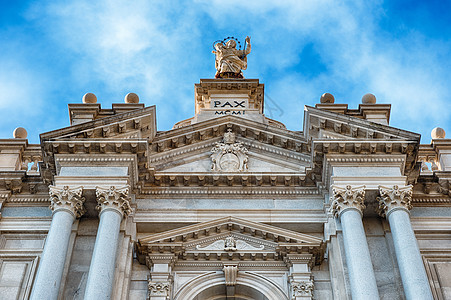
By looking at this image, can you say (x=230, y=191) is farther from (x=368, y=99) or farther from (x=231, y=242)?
(x=368, y=99)

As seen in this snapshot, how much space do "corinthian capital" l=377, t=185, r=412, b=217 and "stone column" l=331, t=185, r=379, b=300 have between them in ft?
1.90

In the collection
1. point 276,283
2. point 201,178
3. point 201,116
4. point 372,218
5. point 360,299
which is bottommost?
point 360,299

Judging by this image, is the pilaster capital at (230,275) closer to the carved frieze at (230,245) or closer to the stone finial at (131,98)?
the carved frieze at (230,245)

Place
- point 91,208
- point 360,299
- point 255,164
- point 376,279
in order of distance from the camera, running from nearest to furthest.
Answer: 1. point 360,299
2. point 376,279
3. point 91,208
4. point 255,164

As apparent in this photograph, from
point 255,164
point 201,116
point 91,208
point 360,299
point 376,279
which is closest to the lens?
point 360,299

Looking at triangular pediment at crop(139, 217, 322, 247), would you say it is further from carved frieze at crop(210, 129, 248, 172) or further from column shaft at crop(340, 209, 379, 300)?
carved frieze at crop(210, 129, 248, 172)

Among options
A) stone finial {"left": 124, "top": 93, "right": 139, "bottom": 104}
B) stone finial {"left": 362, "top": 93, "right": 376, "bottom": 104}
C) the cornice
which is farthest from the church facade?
stone finial {"left": 124, "top": 93, "right": 139, "bottom": 104}

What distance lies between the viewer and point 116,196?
21891mm

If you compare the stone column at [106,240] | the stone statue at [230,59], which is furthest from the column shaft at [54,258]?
the stone statue at [230,59]

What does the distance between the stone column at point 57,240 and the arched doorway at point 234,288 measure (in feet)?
11.5

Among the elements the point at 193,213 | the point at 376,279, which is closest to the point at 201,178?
the point at 193,213

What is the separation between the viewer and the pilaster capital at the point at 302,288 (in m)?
21.1

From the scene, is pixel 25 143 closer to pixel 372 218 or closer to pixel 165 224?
pixel 165 224

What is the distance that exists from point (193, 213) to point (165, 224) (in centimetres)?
94
